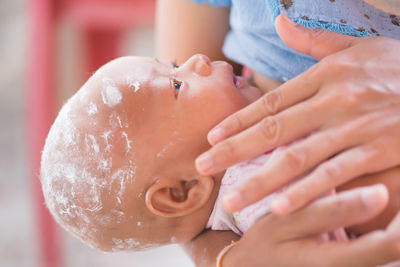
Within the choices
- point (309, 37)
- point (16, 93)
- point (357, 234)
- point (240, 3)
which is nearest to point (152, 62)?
point (240, 3)

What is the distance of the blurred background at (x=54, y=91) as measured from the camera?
2.00 m

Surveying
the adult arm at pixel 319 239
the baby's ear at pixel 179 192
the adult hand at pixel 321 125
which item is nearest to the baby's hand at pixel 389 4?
the adult hand at pixel 321 125

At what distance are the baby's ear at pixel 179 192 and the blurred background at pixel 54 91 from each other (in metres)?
1.09

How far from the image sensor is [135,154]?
2.90ft

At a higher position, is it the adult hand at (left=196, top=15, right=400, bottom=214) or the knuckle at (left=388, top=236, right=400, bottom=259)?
the adult hand at (left=196, top=15, right=400, bottom=214)

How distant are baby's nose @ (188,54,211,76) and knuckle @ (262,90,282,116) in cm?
20

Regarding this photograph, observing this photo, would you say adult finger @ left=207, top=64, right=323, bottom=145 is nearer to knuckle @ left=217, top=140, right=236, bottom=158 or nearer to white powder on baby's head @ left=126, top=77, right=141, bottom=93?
knuckle @ left=217, top=140, right=236, bottom=158

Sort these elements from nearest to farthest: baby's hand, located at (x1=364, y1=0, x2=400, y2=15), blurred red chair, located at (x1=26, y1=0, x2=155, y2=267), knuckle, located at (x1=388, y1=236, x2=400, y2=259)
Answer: knuckle, located at (x1=388, y1=236, x2=400, y2=259)
baby's hand, located at (x1=364, y1=0, x2=400, y2=15)
blurred red chair, located at (x1=26, y1=0, x2=155, y2=267)

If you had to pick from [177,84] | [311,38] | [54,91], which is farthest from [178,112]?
[54,91]

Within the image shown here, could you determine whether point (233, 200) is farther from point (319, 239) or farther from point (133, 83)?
point (133, 83)

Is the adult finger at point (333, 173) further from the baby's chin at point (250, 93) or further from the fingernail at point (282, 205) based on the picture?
the baby's chin at point (250, 93)

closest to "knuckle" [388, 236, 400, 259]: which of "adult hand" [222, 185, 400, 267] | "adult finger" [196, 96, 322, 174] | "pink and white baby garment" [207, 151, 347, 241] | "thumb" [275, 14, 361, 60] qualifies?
"adult hand" [222, 185, 400, 267]

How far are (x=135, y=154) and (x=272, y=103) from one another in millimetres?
270

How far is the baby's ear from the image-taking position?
0.90 metres
